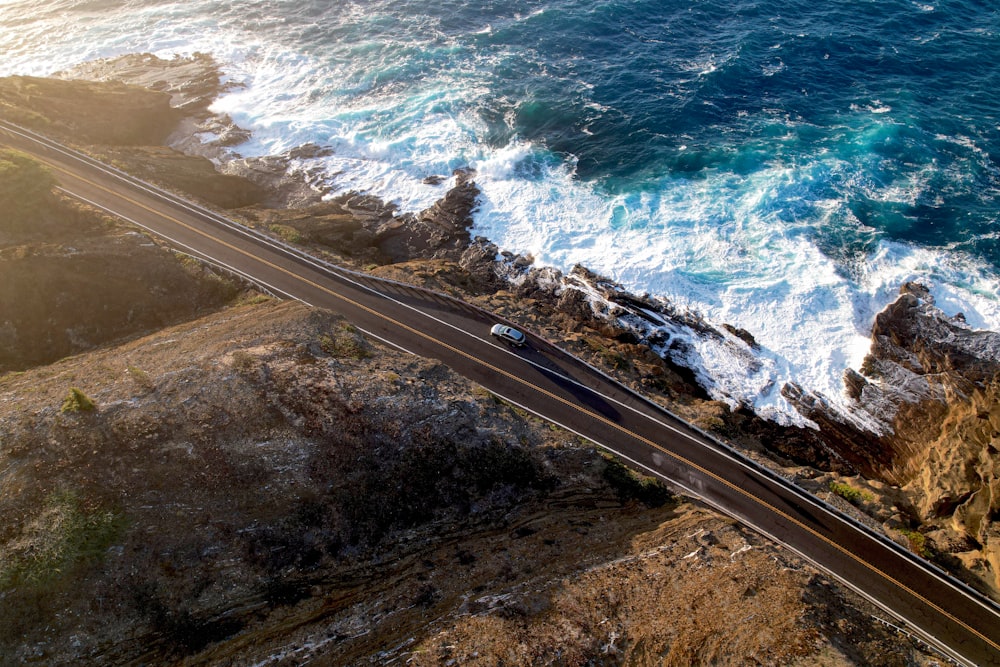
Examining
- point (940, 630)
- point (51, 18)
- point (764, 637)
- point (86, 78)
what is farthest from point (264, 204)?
point (51, 18)

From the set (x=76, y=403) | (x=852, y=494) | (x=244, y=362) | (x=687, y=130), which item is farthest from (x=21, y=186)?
(x=852, y=494)

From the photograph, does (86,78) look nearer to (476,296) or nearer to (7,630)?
(476,296)

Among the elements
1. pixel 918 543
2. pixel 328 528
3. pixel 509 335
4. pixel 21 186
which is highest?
pixel 21 186

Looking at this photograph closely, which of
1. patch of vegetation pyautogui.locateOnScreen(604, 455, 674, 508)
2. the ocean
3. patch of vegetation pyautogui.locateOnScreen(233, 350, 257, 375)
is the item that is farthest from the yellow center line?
patch of vegetation pyautogui.locateOnScreen(233, 350, 257, 375)

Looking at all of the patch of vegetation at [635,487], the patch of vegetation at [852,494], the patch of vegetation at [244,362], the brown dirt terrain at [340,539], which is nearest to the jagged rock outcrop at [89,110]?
the brown dirt terrain at [340,539]

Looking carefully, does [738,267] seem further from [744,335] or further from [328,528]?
[328,528]

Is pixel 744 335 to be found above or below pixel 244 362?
below

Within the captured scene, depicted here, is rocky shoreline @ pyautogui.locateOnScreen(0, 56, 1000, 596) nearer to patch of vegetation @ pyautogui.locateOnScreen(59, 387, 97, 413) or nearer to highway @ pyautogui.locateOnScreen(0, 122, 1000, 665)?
highway @ pyautogui.locateOnScreen(0, 122, 1000, 665)
